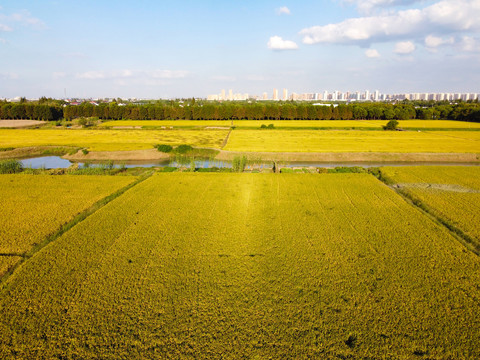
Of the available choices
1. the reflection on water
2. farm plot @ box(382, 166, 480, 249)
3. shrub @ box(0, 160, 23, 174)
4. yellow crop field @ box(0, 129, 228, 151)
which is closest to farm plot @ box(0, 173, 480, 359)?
farm plot @ box(382, 166, 480, 249)

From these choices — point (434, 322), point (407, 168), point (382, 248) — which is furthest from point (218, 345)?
point (407, 168)

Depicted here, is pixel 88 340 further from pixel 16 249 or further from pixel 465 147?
pixel 465 147

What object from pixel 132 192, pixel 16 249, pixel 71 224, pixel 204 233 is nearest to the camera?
pixel 16 249

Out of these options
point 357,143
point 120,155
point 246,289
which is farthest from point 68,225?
point 357,143

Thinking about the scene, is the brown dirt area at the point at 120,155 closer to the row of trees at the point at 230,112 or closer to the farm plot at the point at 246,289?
the farm plot at the point at 246,289

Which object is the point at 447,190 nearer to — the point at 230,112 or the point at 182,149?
the point at 182,149

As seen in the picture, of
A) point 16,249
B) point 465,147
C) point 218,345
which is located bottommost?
point 218,345

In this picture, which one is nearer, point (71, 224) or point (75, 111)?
point (71, 224)

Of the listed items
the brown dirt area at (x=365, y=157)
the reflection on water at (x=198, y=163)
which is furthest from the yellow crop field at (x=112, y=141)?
the brown dirt area at (x=365, y=157)
